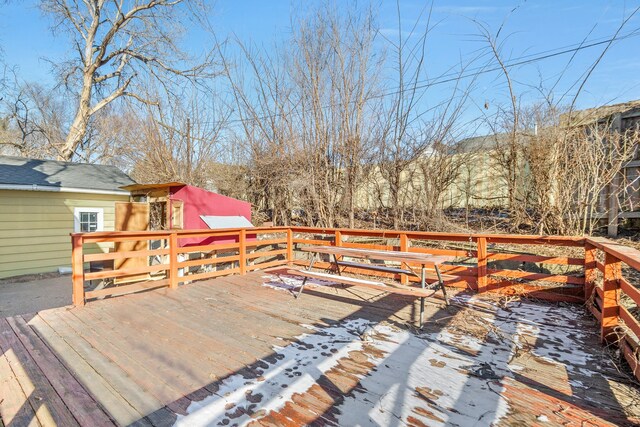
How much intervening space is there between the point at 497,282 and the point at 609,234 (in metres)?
2.43

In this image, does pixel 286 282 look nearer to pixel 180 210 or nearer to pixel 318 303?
pixel 318 303

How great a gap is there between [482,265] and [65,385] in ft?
14.2

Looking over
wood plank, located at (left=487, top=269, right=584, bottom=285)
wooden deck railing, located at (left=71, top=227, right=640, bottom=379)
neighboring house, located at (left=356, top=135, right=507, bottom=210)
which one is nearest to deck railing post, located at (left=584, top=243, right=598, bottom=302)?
wooden deck railing, located at (left=71, top=227, right=640, bottom=379)

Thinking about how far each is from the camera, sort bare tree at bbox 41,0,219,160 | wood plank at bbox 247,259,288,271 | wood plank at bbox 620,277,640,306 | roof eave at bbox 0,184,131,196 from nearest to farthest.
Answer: wood plank at bbox 620,277,640,306
wood plank at bbox 247,259,288,271
roof eave at bbox 0,184,131,196
bare tree at bbox 41,0,219,160

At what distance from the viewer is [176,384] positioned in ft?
6.61

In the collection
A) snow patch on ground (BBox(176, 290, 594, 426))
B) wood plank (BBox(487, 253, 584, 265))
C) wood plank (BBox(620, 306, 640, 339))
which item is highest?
wood plank (BBox(487, 253, 584, 265))

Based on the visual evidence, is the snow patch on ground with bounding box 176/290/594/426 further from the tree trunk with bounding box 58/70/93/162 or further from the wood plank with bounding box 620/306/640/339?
the tree trunk with bounding box 58/70/93/162

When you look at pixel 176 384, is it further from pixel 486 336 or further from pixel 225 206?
pixel 225 206

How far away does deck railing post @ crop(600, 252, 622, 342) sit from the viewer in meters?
2.51

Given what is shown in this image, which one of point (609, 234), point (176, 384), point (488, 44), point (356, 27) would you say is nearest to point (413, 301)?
point (176, 384)

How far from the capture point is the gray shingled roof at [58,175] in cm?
756

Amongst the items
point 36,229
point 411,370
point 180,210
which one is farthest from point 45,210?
point 411,370

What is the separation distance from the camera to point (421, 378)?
2096 mm

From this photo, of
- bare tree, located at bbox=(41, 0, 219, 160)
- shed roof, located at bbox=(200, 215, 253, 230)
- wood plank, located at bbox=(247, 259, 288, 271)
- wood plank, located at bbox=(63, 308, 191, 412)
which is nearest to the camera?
wood plank, located at bbox=(63, 308, 191, 412)
